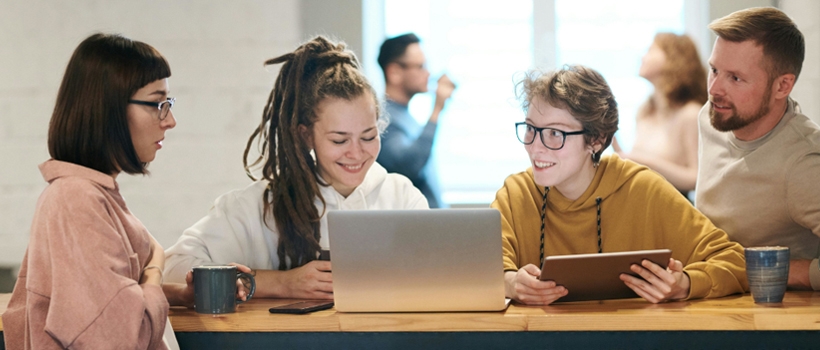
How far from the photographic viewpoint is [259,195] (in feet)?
6.18

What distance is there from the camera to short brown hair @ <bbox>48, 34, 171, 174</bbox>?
1.32 metres

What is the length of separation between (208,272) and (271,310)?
13 centimetres

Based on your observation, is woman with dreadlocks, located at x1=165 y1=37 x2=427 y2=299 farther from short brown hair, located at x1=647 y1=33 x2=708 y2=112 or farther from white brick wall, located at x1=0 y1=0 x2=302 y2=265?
short brown hair, located at x1=647 y1=33 x2=708 y2=112

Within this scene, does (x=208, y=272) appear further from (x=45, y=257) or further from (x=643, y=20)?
(x=643, y=20)

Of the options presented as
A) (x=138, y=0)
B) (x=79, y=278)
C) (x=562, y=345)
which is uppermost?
(x=138, y=0)

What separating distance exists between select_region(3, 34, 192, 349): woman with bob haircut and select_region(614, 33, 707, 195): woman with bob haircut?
1.84 m

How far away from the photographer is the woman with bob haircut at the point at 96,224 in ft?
3.93

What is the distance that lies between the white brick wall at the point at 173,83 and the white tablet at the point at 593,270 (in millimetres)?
1913

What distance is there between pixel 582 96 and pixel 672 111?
1275 millimetres

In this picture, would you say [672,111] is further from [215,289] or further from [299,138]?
[215,289]

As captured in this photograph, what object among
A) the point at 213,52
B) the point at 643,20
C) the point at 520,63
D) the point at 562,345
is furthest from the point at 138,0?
the point at 562,345

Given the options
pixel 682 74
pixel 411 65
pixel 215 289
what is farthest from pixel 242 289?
pixel 682 74

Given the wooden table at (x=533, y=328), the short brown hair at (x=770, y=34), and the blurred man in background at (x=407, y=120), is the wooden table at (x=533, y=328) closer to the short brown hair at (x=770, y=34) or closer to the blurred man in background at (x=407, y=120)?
the short brown hair at (x=770, y=34)

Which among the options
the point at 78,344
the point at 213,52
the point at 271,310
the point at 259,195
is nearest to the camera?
the point at 78,344
